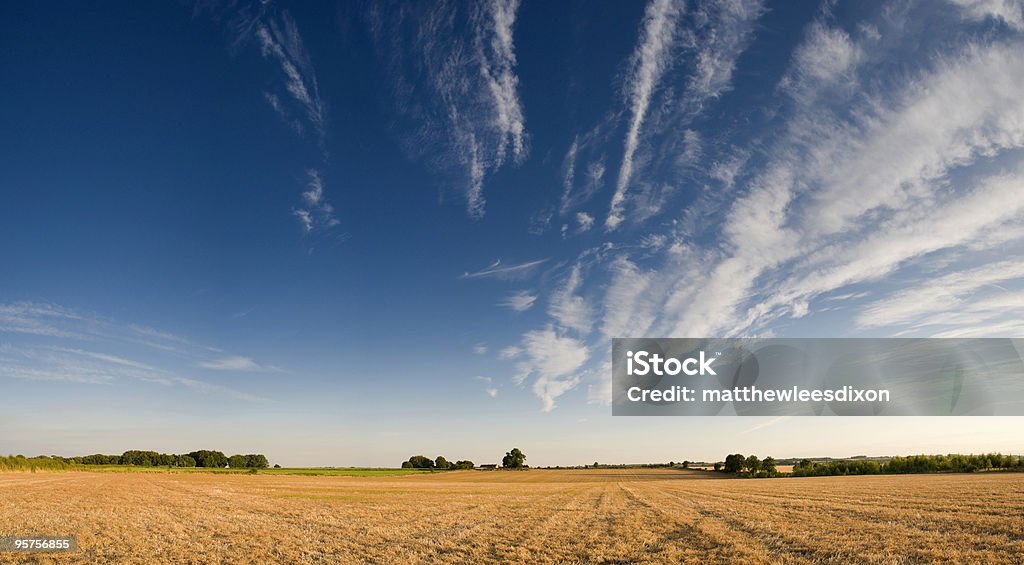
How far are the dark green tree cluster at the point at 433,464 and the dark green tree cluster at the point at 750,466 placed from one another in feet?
319

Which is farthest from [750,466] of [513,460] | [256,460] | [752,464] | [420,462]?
[256,460]

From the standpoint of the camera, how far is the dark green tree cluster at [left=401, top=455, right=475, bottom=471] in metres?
181

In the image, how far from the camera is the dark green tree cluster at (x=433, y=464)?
180988 millimetres

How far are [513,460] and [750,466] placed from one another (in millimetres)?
89356

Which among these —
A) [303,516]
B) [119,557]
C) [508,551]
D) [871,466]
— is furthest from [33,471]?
[871,466]

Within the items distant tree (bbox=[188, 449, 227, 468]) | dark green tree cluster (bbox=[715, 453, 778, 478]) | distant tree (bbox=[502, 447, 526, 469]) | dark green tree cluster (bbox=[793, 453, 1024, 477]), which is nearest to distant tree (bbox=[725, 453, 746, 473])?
dark green tree cluster (bbox=[715, 453, 778, 478])

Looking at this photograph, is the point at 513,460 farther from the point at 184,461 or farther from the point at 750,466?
the point at 184,461

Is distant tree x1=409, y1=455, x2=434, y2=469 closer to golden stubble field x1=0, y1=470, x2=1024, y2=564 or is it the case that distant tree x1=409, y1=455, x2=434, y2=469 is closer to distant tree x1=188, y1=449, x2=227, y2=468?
distant tree x1=188, y1=449, x2=227, y2=468

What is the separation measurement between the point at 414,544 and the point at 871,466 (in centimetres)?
11053

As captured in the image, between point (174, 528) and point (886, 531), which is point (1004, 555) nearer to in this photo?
point (886, 531)

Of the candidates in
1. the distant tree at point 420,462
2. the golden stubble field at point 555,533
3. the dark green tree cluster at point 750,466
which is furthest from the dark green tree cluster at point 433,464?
the golden stubble field at point 555,533

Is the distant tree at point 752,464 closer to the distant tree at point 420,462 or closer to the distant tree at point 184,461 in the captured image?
the distant tree at point 420,462

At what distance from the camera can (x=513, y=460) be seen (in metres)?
177

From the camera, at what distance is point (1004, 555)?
13.0 metres
